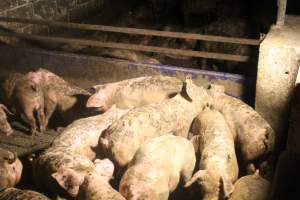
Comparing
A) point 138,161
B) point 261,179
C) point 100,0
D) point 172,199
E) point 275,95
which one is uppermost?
point 100,0

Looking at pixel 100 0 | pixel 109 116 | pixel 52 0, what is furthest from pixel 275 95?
pixel 100 0

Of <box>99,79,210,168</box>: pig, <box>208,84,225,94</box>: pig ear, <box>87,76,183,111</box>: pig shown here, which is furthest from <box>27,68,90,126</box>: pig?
<box>208,84,225,94</box>: pig ear

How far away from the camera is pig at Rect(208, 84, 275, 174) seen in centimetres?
335

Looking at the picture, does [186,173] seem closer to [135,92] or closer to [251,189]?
[251,189]

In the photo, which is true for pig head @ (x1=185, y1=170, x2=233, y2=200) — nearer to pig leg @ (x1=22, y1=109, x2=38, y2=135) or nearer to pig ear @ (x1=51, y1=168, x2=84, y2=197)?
pig ear @ (x1=51, y1=168, x2=84, y2=197)

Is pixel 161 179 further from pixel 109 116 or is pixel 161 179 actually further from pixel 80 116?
pixel 80 116

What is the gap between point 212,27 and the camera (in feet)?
22.2

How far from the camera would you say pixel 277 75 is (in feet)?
12.1

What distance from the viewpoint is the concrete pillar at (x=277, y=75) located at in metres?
3.59

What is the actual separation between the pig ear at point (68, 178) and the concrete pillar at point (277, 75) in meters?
2.07

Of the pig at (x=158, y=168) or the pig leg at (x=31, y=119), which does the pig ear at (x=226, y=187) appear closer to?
the pig at (x=158, y=168)

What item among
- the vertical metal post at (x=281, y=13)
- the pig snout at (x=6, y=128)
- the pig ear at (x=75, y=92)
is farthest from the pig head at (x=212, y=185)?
the pig snout at (x=6, y=128)

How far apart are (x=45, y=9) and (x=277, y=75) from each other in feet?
15.7

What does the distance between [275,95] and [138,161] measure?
1.71m
